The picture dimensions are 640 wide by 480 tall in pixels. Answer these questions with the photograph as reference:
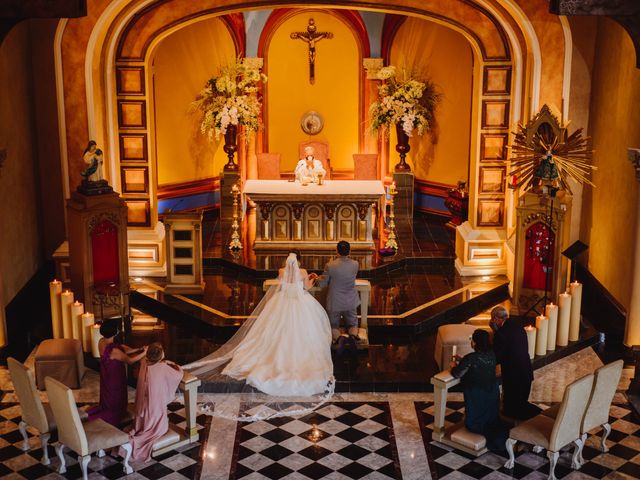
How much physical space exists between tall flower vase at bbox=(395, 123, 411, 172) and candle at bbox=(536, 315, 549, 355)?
5.96 meters

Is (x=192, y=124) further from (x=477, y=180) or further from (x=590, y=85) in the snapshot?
(x=590, y=85)

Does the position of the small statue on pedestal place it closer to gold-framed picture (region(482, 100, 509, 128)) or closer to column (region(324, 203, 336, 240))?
column (region(324, 203, 336, 240))

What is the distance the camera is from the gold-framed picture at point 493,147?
42.7ft

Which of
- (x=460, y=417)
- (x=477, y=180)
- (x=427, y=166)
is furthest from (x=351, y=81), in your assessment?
(x=460, y=417)

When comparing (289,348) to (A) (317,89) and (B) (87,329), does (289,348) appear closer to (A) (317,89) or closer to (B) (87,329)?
(B) (87,329)

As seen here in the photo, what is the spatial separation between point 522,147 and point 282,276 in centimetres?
340

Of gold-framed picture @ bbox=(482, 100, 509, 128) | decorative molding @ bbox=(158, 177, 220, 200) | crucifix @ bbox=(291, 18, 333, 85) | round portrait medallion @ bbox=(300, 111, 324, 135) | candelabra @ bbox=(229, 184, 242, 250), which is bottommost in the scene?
candelabra @ bbox=(229, 184, 242, 250)

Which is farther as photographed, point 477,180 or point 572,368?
point 477,180

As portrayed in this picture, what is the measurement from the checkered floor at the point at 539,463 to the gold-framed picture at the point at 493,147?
16.4ft

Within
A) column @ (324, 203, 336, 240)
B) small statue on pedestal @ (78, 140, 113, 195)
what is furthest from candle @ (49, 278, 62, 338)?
column @ (324, 203, 336, 240)

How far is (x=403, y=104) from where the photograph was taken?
608 inches

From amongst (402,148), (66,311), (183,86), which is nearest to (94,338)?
(66,311)

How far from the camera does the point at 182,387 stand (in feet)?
28.3

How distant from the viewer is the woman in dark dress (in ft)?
27.1
